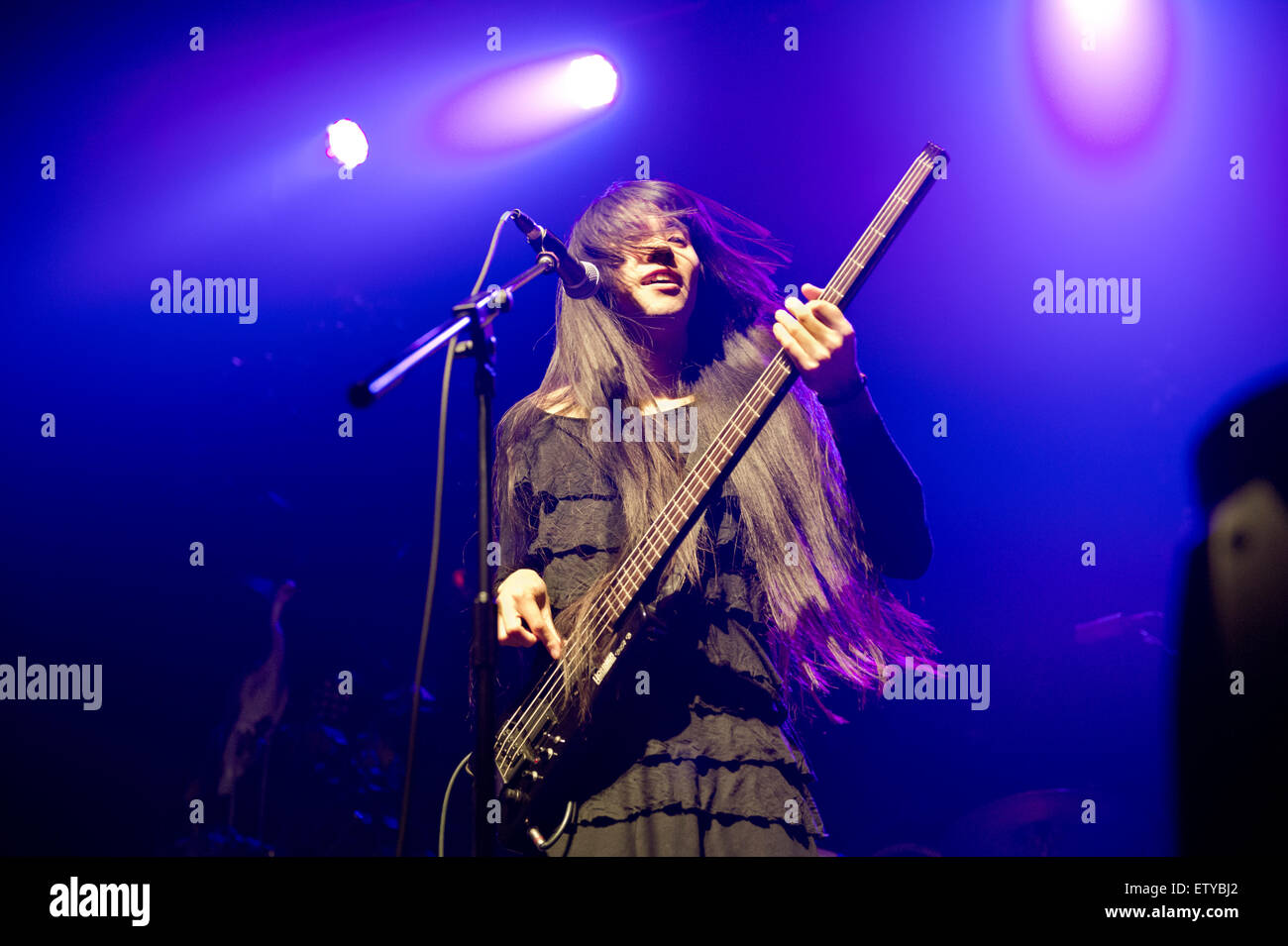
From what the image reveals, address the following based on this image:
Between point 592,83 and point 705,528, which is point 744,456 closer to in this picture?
point 705,528

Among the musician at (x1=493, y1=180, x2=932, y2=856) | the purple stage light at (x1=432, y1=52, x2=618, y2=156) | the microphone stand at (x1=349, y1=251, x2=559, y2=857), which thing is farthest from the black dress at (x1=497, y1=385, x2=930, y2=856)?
the purple stage light at (x1=432, y1=52, x2=618, y2=156)

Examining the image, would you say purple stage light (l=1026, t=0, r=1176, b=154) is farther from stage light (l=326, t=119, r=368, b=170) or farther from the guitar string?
stage light (l=326, t=119, r=368, b=170)

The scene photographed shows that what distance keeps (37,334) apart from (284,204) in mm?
891

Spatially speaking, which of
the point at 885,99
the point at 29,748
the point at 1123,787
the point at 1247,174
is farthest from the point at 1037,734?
the point at 29,748

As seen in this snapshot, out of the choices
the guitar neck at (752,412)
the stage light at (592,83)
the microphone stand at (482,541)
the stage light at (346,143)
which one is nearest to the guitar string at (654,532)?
the guitar neck at (752,412)

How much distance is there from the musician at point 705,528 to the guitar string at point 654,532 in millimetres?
38

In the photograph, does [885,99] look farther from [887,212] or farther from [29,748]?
[29,748]

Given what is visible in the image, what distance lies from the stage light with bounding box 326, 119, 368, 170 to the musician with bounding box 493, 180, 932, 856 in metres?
0.82

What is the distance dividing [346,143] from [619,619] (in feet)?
5.86

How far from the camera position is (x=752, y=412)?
204 cm

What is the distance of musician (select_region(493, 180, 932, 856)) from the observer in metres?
1.73

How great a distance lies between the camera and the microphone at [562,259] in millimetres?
1684

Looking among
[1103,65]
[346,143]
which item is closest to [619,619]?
[346,143]

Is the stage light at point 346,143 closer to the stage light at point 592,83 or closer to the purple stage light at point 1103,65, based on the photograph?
the stage light at point 592,83
